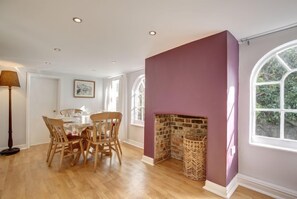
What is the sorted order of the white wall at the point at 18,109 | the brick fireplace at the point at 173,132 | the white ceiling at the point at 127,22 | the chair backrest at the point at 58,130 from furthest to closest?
the white wall at the point at 18,109, the brick fireplace at the point at 173,132, the chair backrest at the point at 58,130, the white ceiling at the point at 127,22

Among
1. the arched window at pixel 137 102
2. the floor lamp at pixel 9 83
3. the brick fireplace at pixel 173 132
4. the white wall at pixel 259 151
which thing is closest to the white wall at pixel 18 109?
the floor lamp at pixel 9 83

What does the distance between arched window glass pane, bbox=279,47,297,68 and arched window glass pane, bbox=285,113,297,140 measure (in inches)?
25.1

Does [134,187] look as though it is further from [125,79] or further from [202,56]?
[125,79]

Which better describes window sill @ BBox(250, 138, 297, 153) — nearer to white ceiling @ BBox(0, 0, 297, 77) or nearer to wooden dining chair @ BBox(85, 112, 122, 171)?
white ceiling @ BBox(0, 0, 297, 77)

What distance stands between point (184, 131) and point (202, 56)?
60.4 inches

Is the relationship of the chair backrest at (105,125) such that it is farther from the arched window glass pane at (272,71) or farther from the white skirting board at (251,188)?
the arched window glass pane at (272,71)

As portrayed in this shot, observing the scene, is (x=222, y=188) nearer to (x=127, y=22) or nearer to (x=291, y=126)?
(x=291, y=126)

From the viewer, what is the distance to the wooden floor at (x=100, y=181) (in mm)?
1912

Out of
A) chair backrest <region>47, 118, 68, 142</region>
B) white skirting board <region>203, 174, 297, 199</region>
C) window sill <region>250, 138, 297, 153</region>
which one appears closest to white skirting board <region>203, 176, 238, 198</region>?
white skirting board <region>203, 174, 297, 199</region>

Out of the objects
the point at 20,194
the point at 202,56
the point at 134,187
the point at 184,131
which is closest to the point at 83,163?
the point at 20,194

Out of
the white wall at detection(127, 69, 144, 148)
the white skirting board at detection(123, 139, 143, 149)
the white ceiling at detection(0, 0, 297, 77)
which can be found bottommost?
the white skirting board at detection(123, 139, 143, 149)

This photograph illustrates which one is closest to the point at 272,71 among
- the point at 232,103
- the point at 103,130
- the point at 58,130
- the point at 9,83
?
the point at 232,103

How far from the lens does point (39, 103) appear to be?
4234 millimetres

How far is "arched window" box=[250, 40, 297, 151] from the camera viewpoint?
1.89 m
